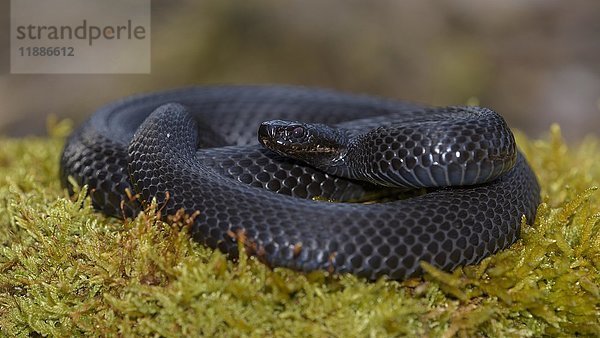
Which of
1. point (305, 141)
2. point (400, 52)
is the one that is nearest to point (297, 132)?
point (305, 141)

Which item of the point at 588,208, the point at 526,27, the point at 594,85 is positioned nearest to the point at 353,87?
the point at 526,27

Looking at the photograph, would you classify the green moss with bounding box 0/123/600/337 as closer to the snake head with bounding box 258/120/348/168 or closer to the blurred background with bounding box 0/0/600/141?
the snake head with bounding box 258/120/348/168

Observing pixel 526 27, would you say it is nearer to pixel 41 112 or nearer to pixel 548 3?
pixel 548 3

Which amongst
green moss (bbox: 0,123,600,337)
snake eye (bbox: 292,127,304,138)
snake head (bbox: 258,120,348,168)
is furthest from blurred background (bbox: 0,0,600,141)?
green moss (bbox: 0,123,600,337)

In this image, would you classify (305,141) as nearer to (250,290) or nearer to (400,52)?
(250,290)

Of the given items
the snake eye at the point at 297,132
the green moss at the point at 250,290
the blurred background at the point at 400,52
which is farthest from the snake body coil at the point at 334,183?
the blurred background at the point at 400,52
